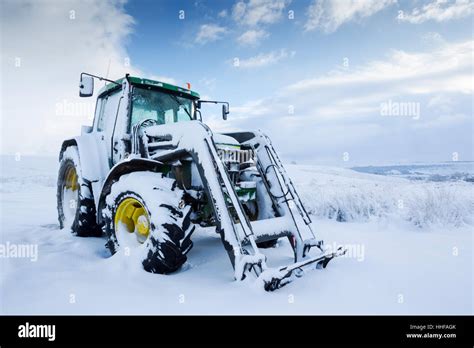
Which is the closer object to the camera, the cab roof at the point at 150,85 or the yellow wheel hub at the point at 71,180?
the cab roof at the point at 150,85

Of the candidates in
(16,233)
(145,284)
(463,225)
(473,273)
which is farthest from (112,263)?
(463,225)

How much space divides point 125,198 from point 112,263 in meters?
0.73

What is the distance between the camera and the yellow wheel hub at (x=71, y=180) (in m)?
5.93

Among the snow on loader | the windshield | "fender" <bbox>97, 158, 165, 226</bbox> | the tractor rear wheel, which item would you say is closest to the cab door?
the snow on loader

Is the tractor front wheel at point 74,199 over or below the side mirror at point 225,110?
below

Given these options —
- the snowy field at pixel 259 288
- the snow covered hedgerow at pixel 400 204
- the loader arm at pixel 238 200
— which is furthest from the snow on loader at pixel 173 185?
the snow covered hedgerow at pixel 400 204

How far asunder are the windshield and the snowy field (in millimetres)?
1969

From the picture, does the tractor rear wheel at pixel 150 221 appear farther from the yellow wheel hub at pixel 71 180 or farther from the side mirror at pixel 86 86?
the yellow wheel hub at pixel 71 180

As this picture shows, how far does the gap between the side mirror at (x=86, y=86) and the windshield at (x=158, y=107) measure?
565 millimetres

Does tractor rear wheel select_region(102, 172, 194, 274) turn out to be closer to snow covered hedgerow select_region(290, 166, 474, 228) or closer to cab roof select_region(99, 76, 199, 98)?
cab roof select_region(99, 76, 199, 98)

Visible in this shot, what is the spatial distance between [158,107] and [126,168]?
1323mm

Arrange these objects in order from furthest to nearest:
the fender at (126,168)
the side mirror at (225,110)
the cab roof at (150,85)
A: the side mirror at (225,110), the cab roof at (150,85), the fender at (126,168)

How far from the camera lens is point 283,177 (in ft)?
14.2
